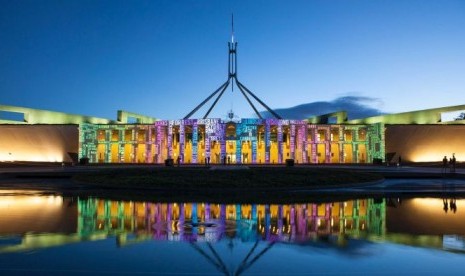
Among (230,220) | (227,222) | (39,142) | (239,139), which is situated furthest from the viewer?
(39,142)

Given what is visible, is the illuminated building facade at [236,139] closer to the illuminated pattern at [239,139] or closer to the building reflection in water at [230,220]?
the illuminated pattern at [239,139]

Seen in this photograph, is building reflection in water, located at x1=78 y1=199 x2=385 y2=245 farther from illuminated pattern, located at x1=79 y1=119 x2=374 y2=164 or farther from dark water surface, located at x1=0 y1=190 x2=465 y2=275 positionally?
illuminated pattern, located at x1=79 y1=119 x2=374 y2=164

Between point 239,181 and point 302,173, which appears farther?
point 302,173

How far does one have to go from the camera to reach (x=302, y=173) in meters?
21.5

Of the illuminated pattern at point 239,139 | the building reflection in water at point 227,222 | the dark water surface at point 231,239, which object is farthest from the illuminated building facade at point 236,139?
the dark water surface at point 231,239

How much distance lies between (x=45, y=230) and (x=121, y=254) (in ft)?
9.59

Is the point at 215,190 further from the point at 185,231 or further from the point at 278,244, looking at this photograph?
the point at 278,244

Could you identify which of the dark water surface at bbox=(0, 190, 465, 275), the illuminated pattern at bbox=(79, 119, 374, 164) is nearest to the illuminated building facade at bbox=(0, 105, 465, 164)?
the illuminated pattern at bbox=(79, 119, 374, 164)

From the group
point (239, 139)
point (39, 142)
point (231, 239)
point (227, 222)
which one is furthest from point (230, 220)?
point (39, 142)

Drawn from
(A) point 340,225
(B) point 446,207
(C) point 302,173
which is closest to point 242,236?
(A) point 340,225

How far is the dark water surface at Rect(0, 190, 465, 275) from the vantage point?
6113mm

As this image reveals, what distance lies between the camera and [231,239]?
8.09 m

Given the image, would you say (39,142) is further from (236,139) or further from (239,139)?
(239,139)

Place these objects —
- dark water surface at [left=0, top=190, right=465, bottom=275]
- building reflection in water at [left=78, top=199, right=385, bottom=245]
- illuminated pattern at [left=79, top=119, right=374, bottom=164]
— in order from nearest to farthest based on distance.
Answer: dark water surface at [left=0, top=190, right=465, bottom=275]
building reflection in water at [left=78, top=199, right=385, bottom=245]
illuminated pattern at [left=79, top=119, right=374, bottom=164]
